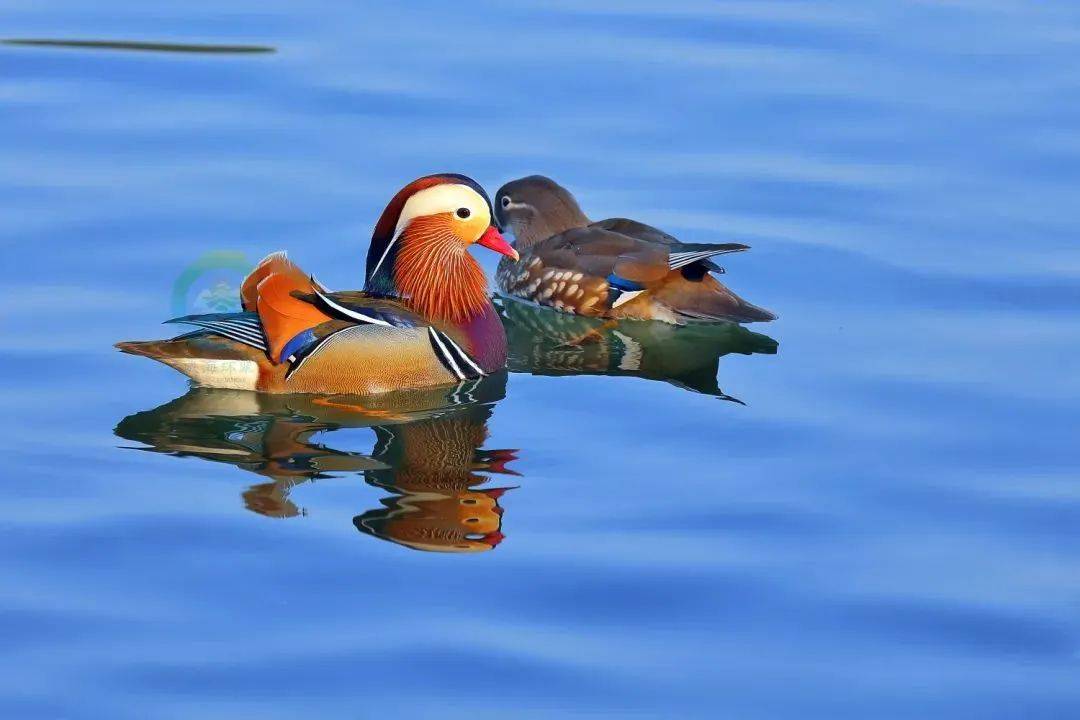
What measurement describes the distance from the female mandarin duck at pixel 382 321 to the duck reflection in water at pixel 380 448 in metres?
0.10

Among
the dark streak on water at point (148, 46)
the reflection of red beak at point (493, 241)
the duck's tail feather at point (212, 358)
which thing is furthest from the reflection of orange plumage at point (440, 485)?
the dark streak on water at point (148, 46)

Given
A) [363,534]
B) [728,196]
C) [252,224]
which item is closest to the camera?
[363,534]

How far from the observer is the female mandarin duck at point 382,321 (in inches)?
380

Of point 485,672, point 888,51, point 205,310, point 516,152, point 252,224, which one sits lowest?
point 485,672

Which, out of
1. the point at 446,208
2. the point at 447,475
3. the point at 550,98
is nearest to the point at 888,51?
the point at 550,98

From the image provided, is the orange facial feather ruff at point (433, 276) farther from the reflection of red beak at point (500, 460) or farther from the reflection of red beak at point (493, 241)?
the reflection of red beak at point (500, 460)

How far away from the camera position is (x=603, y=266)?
38.0ft

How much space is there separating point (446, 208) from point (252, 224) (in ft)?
5.74

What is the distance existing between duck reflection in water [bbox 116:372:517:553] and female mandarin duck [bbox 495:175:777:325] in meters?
1.53

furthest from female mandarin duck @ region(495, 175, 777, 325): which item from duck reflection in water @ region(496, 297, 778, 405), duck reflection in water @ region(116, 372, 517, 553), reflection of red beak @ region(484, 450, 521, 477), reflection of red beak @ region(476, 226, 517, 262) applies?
reflection of red beak @ region(484, 450, 521, 477)

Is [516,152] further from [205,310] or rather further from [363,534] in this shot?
[363,534]

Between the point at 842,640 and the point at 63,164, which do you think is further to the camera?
the point at 63,164

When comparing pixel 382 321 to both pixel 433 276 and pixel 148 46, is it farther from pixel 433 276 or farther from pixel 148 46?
pixel 148 46

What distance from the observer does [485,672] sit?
6.86 metres
